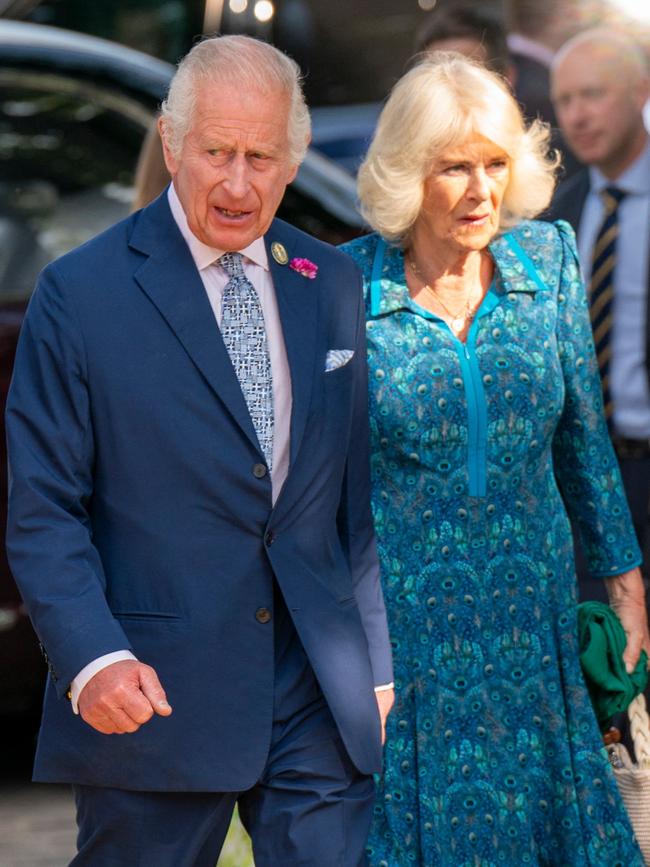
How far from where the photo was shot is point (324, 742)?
3.35m

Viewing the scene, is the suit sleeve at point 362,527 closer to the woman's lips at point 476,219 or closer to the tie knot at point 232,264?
the tie knot at point 232,264

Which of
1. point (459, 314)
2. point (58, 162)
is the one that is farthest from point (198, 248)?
point (58, 162)

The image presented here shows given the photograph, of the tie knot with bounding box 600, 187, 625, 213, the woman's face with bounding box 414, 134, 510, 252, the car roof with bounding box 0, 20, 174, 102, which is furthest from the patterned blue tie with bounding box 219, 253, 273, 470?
the car roof with bounding box 0, 20, 174, 102

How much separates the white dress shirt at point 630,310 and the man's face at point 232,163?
1.88m

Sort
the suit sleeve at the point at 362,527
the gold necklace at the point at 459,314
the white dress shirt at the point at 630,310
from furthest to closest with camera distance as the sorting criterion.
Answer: the white dress shirt at the point at 630,310 → the gold necklace at the point at 459,314 → the suit sleeve at the point at 362,527

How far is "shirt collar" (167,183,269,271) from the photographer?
334cm

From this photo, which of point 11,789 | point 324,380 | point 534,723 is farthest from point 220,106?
point 11,789

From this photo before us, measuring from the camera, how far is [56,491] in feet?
10.2

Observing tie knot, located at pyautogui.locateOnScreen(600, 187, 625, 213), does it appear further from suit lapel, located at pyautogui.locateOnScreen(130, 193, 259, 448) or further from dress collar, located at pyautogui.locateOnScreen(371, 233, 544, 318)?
suit lapel, located at pyautogui.locateOnScreen(130, 193, 259, 448)

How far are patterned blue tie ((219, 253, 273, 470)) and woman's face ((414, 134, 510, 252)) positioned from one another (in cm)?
78

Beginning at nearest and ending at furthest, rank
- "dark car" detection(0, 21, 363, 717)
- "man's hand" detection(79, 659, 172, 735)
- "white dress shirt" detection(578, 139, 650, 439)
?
"man's hand" detection(79, 659, 172, 735)
"white dress shirt" detection(578, 139, 650, 439)
"dark car" detection(0, 21, 363, 717)

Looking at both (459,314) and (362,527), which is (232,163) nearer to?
(362,527)

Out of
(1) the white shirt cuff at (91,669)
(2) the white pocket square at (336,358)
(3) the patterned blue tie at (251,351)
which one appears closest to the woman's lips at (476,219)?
(2) the white pocket square at (336,358)

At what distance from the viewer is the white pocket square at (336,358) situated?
3.39 m
